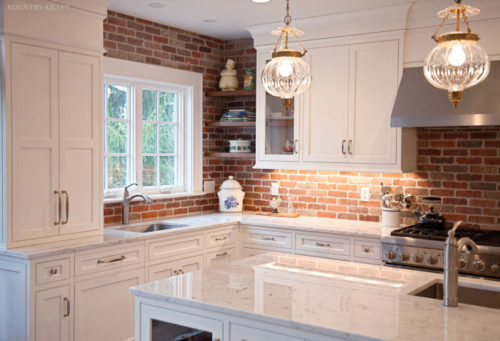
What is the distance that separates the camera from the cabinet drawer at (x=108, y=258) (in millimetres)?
3592

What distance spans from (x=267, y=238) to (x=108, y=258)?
1.47 meters

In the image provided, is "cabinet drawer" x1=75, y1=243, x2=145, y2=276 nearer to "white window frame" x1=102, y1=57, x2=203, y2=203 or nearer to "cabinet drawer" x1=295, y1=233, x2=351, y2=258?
"white window frame" x1=102, y1=57, x2=203, y2=203

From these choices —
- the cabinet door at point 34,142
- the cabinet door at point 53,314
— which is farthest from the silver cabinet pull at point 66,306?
the cabinet door at point 34,142

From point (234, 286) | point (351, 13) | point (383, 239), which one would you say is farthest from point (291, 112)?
point (234, 286)

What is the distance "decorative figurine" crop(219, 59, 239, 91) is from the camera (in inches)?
214

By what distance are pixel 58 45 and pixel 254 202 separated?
2.64m

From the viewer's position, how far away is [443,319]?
2.04 metres

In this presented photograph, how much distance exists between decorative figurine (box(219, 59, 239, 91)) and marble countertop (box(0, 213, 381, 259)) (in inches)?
48.8

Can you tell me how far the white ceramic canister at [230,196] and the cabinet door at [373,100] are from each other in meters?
1.31

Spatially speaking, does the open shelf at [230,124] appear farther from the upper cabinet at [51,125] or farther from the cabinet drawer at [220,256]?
the upper cabinet at [51,125]

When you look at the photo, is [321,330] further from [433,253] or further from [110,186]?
[110,186]

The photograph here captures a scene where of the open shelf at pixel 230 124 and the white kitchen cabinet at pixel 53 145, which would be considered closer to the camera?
the white kitchen cabinet at pixel 53 145

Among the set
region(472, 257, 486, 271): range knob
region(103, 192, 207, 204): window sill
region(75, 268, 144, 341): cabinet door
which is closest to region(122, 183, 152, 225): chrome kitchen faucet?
region(103, 192, 207, 204): window sill

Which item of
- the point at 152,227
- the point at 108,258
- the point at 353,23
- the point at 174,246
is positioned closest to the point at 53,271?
the point at 108,258
